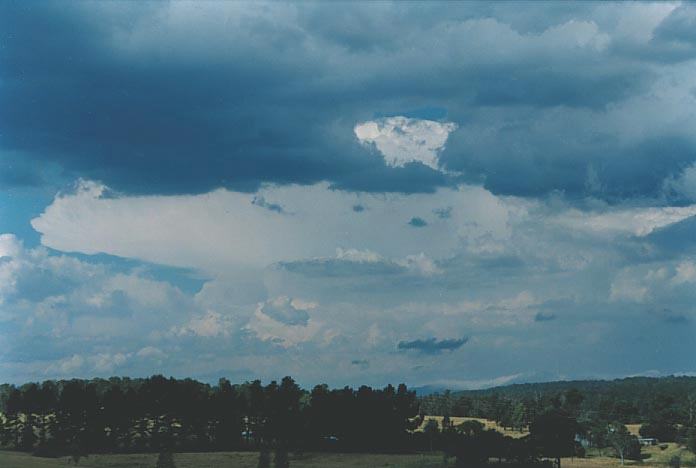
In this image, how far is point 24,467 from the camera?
197m

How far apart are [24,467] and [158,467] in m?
28.9

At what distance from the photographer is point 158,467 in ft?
645
